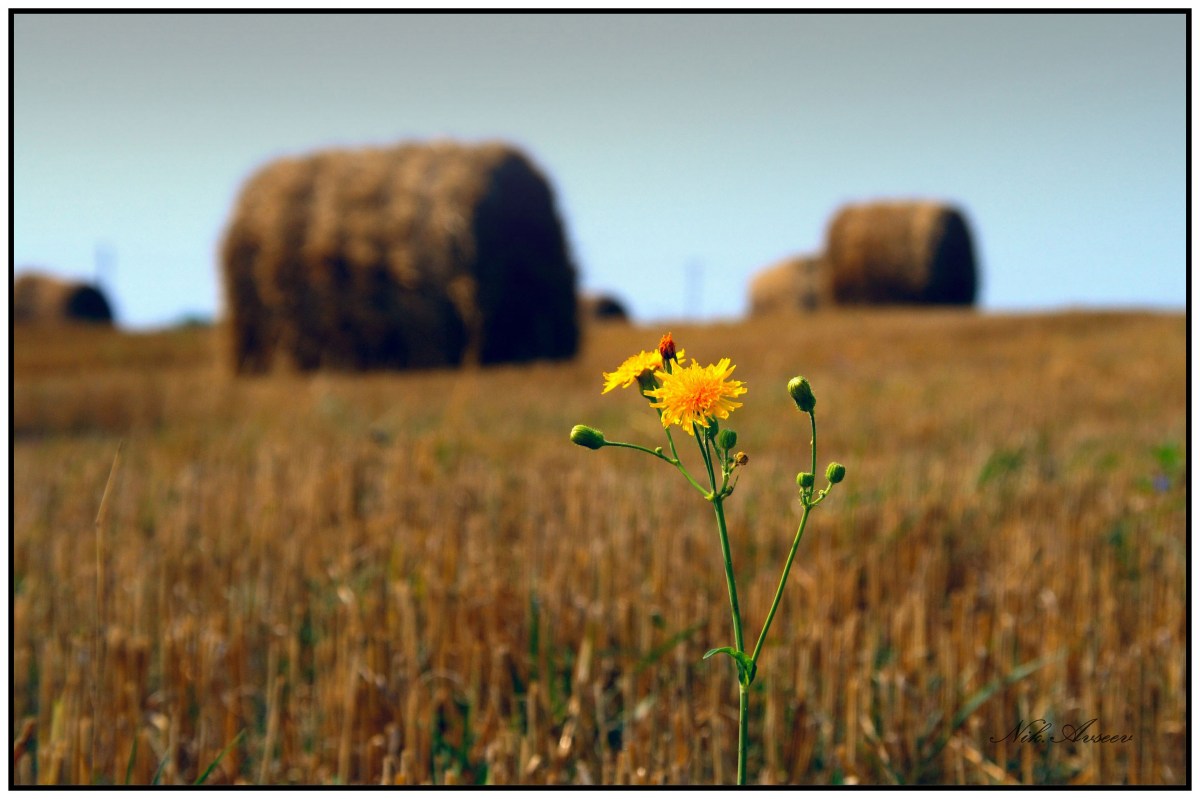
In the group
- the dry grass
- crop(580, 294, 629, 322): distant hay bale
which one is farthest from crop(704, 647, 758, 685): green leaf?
crop(580, 294, 629, 322): distant hay bale

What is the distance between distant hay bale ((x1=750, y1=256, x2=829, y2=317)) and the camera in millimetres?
22953

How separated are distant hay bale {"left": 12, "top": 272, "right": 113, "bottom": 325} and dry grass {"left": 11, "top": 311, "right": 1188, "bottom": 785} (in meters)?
15.9

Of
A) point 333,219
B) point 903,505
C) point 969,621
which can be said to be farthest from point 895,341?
point 969,621

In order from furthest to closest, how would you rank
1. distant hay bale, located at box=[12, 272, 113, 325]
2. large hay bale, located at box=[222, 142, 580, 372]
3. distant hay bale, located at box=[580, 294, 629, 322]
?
distant hay bale, located at box=[580, 294, 629, 322] < distant hay bale, located at box=[12, 272, 113, 325] < large hay bale, located at box=[222, 142, 580, 372]

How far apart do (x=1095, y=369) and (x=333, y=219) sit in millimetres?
6169

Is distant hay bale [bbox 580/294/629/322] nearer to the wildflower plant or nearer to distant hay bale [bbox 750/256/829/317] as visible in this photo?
distant hay bale [bbox 750/256/829/317]

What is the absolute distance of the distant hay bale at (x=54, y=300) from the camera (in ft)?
62.0

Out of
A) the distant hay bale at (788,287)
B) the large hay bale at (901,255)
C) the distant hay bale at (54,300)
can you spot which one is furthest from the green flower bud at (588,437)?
the distant hay bale at (788,287)

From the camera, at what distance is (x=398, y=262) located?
850 cm

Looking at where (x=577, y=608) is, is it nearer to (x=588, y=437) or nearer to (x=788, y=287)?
(x=588, y=437)

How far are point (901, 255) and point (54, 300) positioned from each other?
49.6ft

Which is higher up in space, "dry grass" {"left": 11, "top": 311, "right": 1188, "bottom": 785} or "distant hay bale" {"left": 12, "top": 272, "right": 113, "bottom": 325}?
"distant hay bale" {"left": 12, "top": 272, "right": 113, "bottom": 325}

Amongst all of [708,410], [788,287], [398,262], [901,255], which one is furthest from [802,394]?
[788,287]

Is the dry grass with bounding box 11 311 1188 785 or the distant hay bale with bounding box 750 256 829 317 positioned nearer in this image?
the dry grass with bounding box 11 311 1188 785
